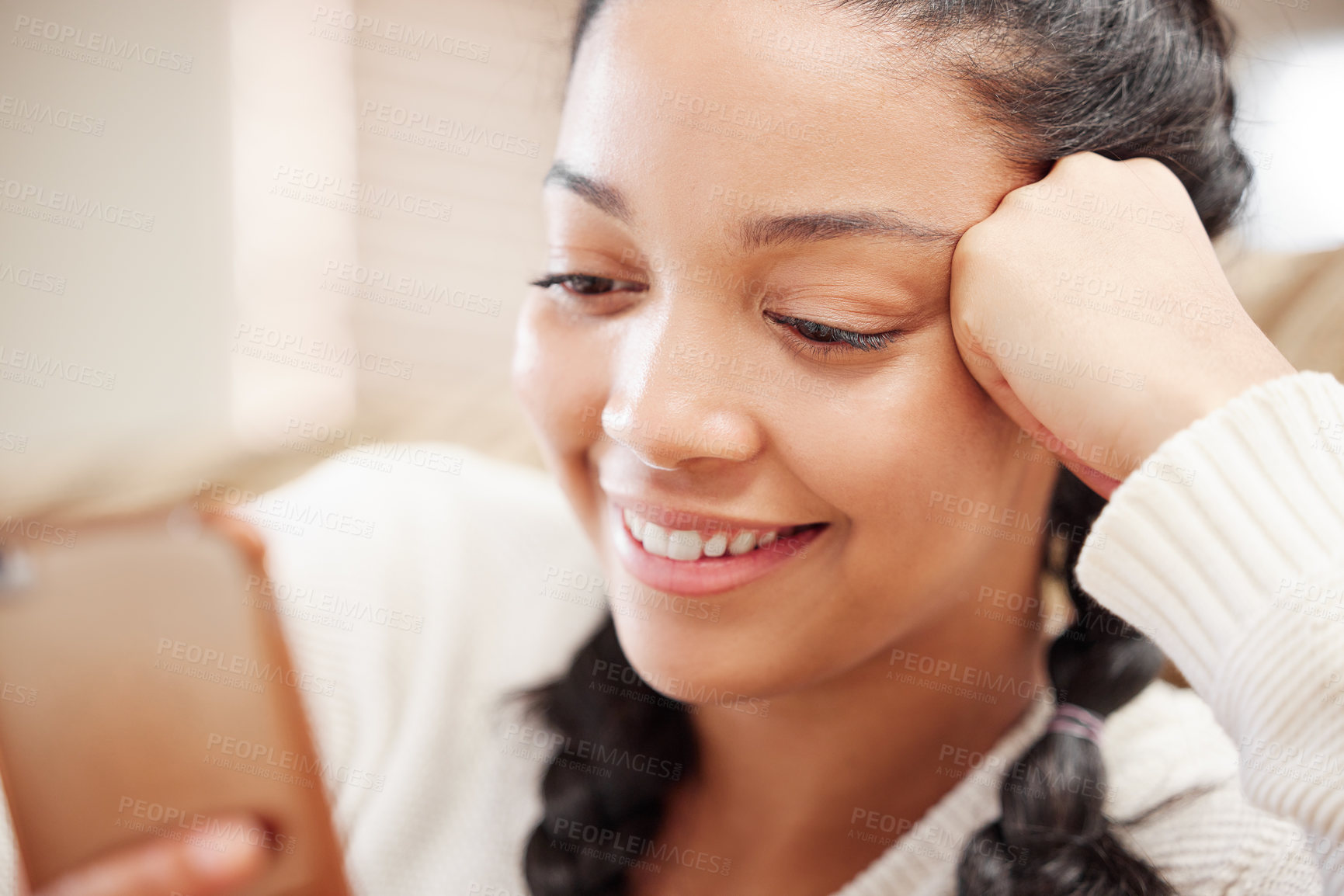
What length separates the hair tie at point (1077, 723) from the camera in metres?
1.05

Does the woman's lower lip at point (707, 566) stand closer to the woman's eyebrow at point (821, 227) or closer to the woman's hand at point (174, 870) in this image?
the woman's eyebrow at point (821, 227)

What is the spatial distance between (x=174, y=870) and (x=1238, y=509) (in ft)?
3.82

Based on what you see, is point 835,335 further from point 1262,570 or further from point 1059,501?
point 1059,501

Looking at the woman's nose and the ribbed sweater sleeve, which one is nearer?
the ribbed sweater sleeve

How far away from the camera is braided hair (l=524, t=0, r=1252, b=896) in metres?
0.83

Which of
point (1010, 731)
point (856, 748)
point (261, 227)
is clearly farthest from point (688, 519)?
point (261, 227)

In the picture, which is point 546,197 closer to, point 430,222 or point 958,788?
point 958,788

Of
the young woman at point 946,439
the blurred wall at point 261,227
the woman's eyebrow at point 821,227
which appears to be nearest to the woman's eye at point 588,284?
the young woman at point 946,439

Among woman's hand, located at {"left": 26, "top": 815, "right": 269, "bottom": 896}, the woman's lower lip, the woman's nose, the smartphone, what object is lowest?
woman's hand, located at {"left": 26, "top": 815, "right": 269, "bottom": 896}

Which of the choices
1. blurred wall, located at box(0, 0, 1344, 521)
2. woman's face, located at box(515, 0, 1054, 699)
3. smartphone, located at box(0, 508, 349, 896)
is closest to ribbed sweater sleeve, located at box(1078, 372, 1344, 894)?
woman's face, located at box(515, 0, 1054, 699)

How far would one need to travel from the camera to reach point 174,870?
1.17 meters

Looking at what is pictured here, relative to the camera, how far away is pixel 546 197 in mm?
913

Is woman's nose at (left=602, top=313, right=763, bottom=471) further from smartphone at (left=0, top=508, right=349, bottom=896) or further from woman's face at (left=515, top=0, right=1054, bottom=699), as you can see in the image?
smartphone at (left=0, top=508, right=349, bottom=896)

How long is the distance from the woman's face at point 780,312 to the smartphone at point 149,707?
0.64 meters
